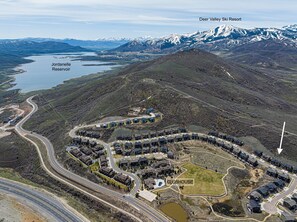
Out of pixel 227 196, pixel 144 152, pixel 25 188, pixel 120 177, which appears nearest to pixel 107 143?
pixel 144 152

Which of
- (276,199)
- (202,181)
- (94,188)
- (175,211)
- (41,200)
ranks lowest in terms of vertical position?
(175,211)

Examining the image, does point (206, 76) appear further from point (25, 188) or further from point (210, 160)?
point (25, 188)

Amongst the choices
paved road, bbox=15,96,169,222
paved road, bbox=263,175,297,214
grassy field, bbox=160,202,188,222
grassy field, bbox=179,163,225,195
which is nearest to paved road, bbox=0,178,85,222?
paved road, bbox=15,96,169,222

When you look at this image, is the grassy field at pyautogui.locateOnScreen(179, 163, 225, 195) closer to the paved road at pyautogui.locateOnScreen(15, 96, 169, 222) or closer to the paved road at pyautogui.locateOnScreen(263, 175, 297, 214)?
the paved road at pyautogui.locateOnScreen(263, 175, 297, 214)

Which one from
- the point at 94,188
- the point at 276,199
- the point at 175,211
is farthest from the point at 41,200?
the point at 276,199

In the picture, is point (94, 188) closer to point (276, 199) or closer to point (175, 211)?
point (175, 211)

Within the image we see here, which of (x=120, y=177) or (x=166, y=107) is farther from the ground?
(x=166, y=107)
